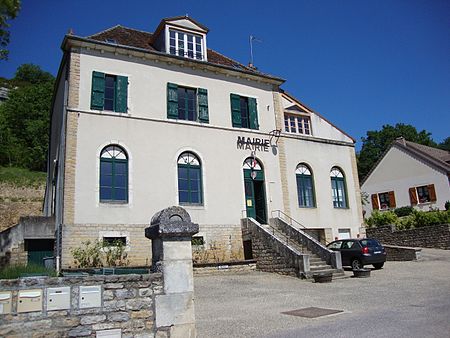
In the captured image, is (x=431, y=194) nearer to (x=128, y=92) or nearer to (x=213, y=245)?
(x=213, y=245)

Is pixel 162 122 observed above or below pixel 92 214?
above

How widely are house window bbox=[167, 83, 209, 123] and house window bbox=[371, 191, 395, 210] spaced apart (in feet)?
72.9

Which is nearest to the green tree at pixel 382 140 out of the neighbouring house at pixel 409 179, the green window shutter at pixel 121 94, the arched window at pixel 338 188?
the neighbouring house at pixel 409 179

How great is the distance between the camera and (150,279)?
5.92 m

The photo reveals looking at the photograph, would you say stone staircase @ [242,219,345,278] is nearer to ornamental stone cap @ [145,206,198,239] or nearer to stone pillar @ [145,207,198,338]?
stone pillar @ [145,207,198,338]

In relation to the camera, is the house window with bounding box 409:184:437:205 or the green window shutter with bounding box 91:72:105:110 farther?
the house window with bounding box 409:184:437:205

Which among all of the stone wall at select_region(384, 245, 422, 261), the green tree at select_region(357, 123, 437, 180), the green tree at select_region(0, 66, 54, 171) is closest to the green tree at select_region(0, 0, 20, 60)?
the stone wall at select_region(384, 245, 422, 261)

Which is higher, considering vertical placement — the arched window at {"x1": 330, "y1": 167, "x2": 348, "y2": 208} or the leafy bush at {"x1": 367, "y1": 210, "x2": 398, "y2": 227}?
the arched window at {"x1": 330, "y1": 167, "x2": 348, "y2": 208}

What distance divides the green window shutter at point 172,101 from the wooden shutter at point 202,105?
116 centimetres

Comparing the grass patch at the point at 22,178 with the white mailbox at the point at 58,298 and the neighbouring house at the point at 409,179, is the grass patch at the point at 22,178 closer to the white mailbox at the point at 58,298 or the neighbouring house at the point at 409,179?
the neighbouring house at the point at 409,179

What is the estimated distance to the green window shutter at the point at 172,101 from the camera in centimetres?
1750

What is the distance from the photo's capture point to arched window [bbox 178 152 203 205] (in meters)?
17.1

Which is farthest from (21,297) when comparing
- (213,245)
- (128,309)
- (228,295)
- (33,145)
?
(33,145)

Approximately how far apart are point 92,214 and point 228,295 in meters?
6.78
